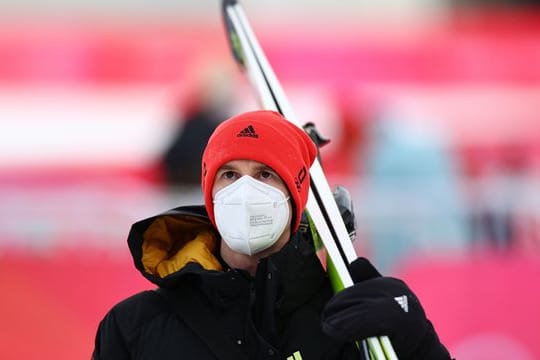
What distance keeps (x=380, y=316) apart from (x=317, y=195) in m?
0.48

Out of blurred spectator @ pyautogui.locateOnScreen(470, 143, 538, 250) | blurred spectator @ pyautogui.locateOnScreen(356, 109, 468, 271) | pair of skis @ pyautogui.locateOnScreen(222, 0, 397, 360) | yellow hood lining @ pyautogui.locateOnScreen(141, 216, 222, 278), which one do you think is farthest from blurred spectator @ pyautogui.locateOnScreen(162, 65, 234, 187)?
yellow hood lining @ pyautogui.locateOnScreen(141, 216, 222, 278)

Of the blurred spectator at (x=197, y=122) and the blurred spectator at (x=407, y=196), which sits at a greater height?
the blurred spectator at (x=197, y=122)

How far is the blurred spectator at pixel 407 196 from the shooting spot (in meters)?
5.39

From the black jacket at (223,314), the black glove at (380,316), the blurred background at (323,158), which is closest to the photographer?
the black glove at (380,316)

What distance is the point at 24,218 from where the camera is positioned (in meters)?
5.45

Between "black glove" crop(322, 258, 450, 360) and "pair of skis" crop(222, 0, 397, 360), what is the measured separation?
0.04 meters

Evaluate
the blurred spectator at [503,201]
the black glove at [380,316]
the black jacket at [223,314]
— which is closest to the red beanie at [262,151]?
the black jacket at [223,314]

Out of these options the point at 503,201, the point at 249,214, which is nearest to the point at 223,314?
the point at 249,214

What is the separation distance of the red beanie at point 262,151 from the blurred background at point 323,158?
2.88m

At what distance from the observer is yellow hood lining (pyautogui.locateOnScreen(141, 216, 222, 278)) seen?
2.14 metres

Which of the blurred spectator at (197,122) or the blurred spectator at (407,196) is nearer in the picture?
the blurred spectator at (407,196)

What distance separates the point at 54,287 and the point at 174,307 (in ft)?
10.5

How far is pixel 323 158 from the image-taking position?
5.77 meters

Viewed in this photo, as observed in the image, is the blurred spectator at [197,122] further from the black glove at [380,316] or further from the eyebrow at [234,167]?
the black glove at [380,316]
